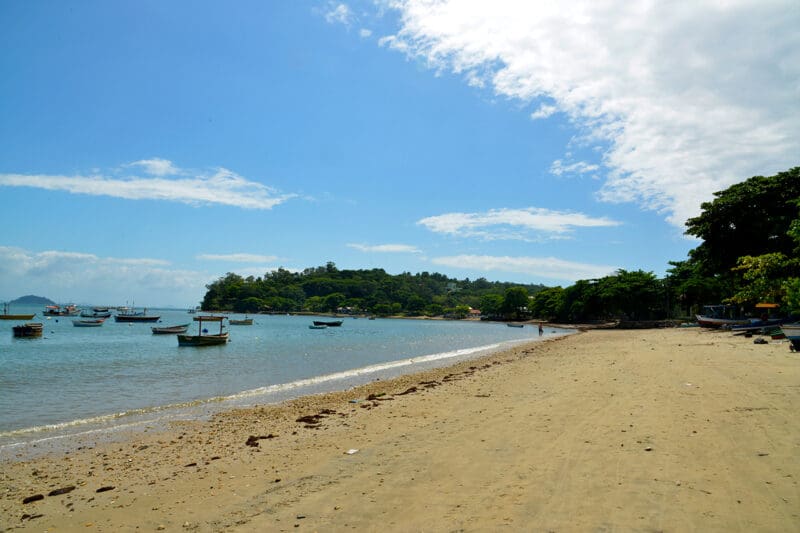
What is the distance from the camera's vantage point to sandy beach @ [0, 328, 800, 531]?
5.26 metres

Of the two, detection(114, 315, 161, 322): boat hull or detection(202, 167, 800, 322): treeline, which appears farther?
detection(114, 315, 161, 322): boat hull

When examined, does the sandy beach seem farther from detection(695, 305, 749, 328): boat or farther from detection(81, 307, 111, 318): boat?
detection(81, 307, 111, 318): boat

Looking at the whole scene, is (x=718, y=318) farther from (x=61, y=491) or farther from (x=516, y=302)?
(x=516, y=302)

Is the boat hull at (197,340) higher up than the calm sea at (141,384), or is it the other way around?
the boat hull at (197,340)

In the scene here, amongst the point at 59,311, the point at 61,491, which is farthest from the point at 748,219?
the point at 59,311

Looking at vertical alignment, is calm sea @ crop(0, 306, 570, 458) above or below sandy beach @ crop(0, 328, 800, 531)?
below

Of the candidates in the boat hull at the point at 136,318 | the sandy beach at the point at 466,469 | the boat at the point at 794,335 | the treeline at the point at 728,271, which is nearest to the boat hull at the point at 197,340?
the sandy beach at the point at 466,469

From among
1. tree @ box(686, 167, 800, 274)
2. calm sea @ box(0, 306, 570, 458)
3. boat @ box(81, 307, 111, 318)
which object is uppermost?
tree @ box(686, 167, 800, 274)

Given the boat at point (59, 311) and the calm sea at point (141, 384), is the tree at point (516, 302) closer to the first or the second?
the calm sea at point (141, 384)

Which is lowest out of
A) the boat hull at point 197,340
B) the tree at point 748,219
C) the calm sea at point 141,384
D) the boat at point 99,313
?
the calm sea at point 141,384

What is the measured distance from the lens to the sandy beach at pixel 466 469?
5262 millimetres

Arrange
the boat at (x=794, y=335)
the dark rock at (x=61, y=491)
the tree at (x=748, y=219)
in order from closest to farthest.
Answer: the dark rock at (x=61, y=491), the boat at (x=794, y=335), the tree at (x=748, y=219)

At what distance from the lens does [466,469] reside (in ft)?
22.9

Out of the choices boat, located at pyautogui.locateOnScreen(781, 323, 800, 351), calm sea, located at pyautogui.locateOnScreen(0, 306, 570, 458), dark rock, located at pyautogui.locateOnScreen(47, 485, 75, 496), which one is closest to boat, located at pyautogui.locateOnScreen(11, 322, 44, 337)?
calm sea, located at pyautogui.locateOnScreen(0, 306, 570, 458)
